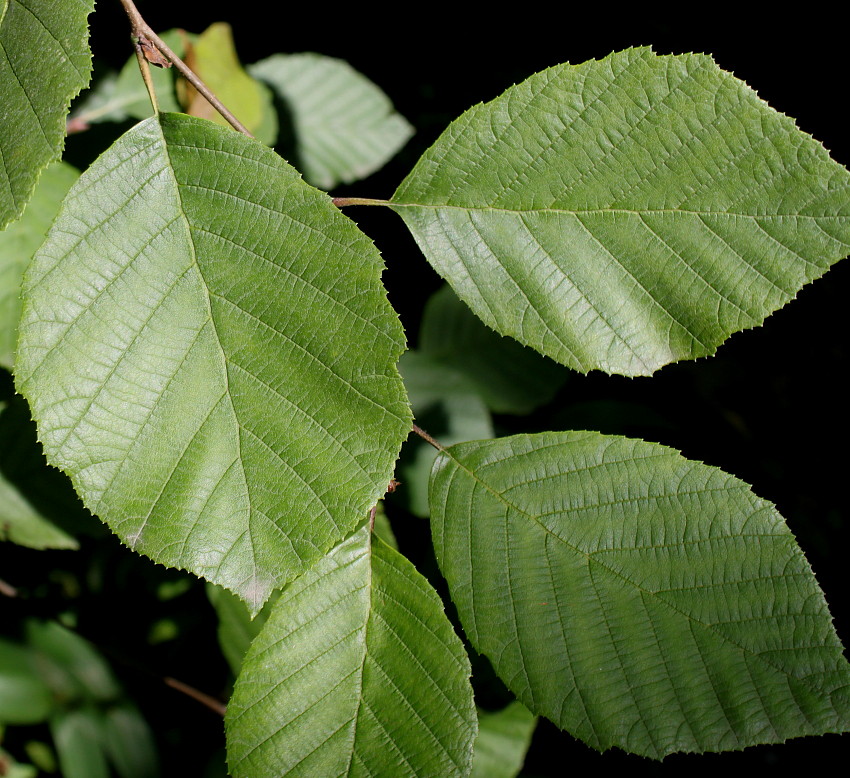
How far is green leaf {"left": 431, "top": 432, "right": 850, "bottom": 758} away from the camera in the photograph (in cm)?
84

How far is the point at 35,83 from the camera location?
748 millimetres

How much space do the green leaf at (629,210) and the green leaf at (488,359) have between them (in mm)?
1059

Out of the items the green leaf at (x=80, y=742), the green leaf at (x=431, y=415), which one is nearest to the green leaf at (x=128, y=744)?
the green leaf at (x=80, y=742)

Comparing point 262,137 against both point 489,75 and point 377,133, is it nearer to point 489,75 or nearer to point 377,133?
point 377,133

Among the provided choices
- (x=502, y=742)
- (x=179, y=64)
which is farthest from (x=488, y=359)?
(x=179, y=64)

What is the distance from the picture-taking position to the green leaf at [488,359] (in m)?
1.99

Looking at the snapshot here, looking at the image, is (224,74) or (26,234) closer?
(26,234)

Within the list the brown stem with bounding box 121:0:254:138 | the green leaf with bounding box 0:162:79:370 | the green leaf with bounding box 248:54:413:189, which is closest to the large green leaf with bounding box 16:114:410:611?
the brown stem with bounding box 121:0:254:138

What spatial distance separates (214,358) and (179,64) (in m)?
0.35

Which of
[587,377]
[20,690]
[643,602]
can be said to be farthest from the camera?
[587,377]

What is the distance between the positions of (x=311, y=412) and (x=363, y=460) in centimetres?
8

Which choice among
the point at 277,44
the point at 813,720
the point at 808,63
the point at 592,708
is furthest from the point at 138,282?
the point at 808,63

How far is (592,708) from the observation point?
2.82ft

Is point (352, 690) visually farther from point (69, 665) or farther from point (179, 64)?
point (69, 665)
